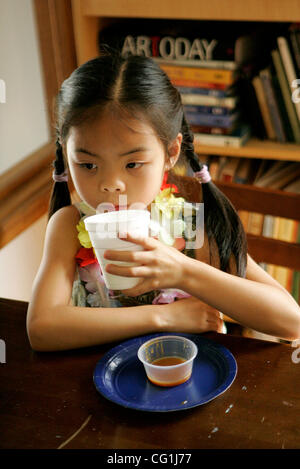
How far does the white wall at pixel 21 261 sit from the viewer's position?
81.0 inches

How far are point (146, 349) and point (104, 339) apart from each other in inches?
3.9

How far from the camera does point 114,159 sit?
3.38 ft

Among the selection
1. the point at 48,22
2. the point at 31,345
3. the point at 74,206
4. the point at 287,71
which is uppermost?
the point at 48,22

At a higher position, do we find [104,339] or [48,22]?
[48,22]

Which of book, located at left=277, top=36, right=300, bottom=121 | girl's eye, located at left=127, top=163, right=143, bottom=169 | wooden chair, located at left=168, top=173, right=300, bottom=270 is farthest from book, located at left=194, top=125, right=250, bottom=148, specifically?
girl's eye, located at left=127, top=163, right=143, bottom=169

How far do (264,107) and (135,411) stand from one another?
4.64ft

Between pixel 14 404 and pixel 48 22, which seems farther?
pixel 48 22

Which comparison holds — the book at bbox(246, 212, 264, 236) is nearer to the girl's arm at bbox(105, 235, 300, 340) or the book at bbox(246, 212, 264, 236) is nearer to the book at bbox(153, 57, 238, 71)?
the book at bbox(153, 57, 238, 71)

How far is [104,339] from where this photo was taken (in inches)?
40.1

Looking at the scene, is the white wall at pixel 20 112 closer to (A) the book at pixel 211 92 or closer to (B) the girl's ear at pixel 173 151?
(A) the book at pixel 211 92

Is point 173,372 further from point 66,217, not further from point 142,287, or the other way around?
point 66,217

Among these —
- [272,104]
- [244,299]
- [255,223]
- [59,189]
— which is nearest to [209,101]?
[272,104]

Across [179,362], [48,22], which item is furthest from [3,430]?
[48,22]

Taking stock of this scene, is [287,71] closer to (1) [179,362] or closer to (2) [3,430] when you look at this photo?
(1) [179,362]
